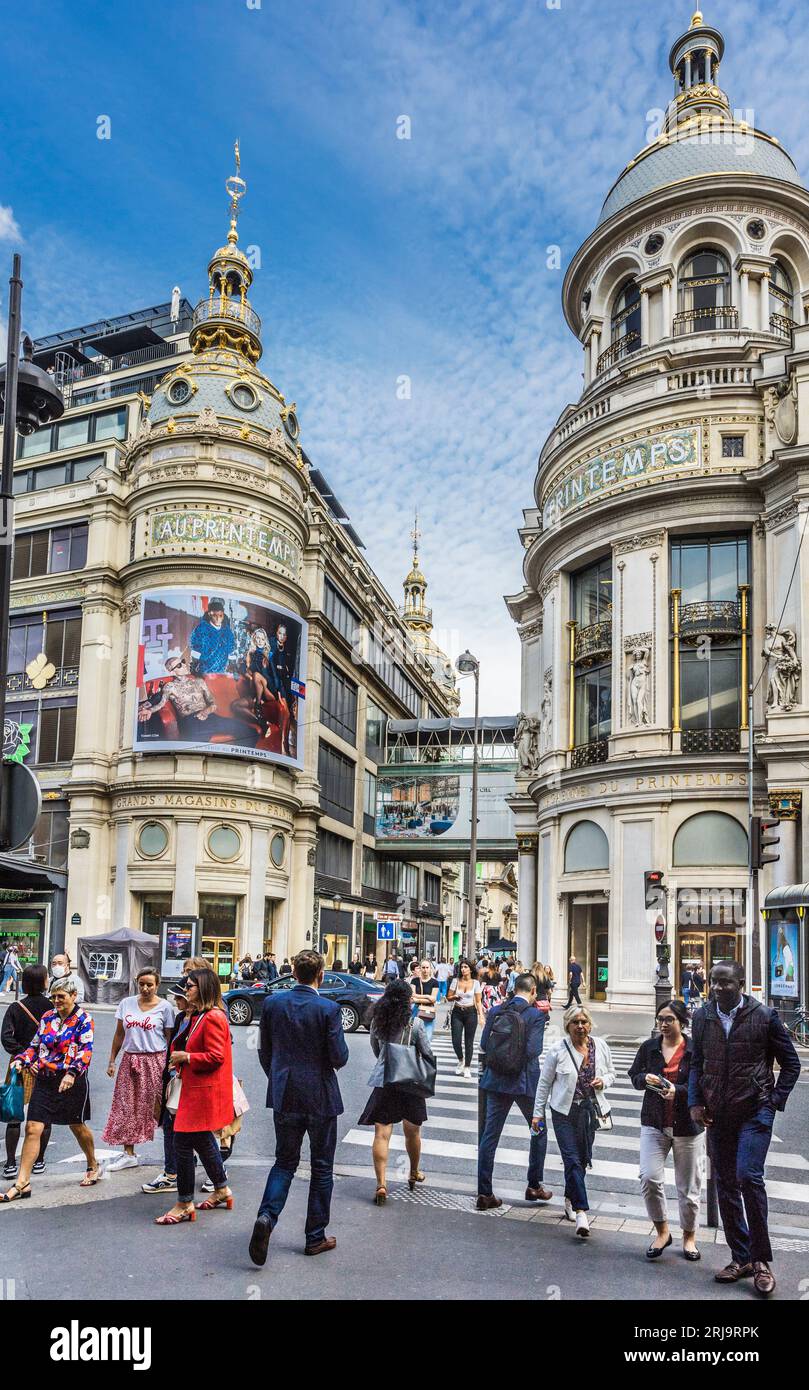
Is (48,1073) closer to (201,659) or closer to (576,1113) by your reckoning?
(576,1113)

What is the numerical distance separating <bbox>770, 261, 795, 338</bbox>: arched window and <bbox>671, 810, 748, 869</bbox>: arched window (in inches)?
684

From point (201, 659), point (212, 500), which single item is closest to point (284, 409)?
point (212, 500)

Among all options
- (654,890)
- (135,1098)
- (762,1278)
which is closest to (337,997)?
(654,890)

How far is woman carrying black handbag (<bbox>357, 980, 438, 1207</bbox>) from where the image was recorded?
30.2ft

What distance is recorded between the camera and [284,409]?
50.8 metres

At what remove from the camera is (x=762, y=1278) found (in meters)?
6.99

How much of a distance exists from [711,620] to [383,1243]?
27.0 m

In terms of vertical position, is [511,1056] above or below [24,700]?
below

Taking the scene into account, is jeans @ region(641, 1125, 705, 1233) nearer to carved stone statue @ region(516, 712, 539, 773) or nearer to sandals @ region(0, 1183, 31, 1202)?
sandals @ region(0, 1183, 31, 1202)

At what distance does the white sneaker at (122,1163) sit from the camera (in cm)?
1005

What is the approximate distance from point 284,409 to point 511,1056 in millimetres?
Answer: 44580

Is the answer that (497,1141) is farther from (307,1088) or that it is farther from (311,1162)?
(307,1088)

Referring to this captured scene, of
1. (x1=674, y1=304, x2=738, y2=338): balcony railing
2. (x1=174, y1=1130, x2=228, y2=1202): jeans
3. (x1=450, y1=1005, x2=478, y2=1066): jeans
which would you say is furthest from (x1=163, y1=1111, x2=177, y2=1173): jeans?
(x1=674, y1=304, x2=738, y2=338): balcony railing

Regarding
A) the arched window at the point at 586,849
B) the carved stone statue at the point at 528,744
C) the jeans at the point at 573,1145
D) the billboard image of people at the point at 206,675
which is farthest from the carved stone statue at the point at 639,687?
the jeans at the point at 573,1145
